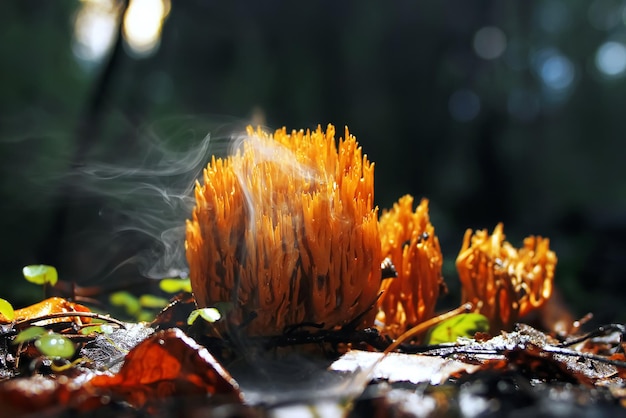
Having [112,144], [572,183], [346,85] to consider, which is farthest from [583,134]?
[112,144]

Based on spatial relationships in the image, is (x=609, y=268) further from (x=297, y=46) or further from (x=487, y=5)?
(x=487, y=5)

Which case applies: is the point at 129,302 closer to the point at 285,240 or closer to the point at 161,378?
the point at 285,240

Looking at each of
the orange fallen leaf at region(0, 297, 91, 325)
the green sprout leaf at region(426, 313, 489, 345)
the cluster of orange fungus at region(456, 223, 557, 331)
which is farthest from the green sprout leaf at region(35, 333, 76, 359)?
the cluster of orange fungus at region(456, 223, 557, 331)

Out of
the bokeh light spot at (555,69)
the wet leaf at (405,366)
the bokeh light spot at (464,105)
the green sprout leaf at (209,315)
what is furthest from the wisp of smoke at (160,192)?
the bokeh light spot at (555,69)

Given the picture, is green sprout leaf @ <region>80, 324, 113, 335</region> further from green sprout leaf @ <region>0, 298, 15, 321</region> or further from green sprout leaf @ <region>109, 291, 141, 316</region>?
green sprout leaf @ <region>109, 291, 141, 316</region>

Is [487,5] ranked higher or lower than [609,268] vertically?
higher
